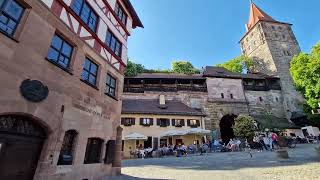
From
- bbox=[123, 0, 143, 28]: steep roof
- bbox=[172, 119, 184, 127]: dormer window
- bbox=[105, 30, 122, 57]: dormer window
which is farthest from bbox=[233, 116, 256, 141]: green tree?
bbox=[105, 30, 122, 57]: dormer window

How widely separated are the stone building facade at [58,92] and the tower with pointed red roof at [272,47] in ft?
130

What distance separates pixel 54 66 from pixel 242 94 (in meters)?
34.7

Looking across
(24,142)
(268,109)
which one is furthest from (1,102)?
(268,109)

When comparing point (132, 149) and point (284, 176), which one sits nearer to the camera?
point (284, 176)

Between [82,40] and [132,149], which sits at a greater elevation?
[82,40]

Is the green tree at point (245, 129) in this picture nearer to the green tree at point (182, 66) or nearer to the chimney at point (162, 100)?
the chimney at point (162, 100)

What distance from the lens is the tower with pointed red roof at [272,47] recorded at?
152ft

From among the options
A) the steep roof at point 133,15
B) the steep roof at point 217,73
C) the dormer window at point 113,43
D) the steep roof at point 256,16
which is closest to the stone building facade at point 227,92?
the steep roof at point 217,73

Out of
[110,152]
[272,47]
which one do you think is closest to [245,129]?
[110,152]

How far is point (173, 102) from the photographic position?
3394 centimetres

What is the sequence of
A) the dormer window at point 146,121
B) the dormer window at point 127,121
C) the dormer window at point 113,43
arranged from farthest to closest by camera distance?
the dormer window at point 146,121, the dormer window at point 127,121, the dormer window at point 113,43

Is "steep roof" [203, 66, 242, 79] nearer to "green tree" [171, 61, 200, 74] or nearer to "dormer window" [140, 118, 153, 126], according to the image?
"green tree" [171, 61, 200, 74]

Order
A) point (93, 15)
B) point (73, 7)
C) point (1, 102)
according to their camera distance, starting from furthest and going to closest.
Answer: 1. point (93, 15)
2. point (73, 7)
3. point (1, 102)

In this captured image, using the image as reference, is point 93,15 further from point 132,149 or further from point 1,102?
point 132,149
